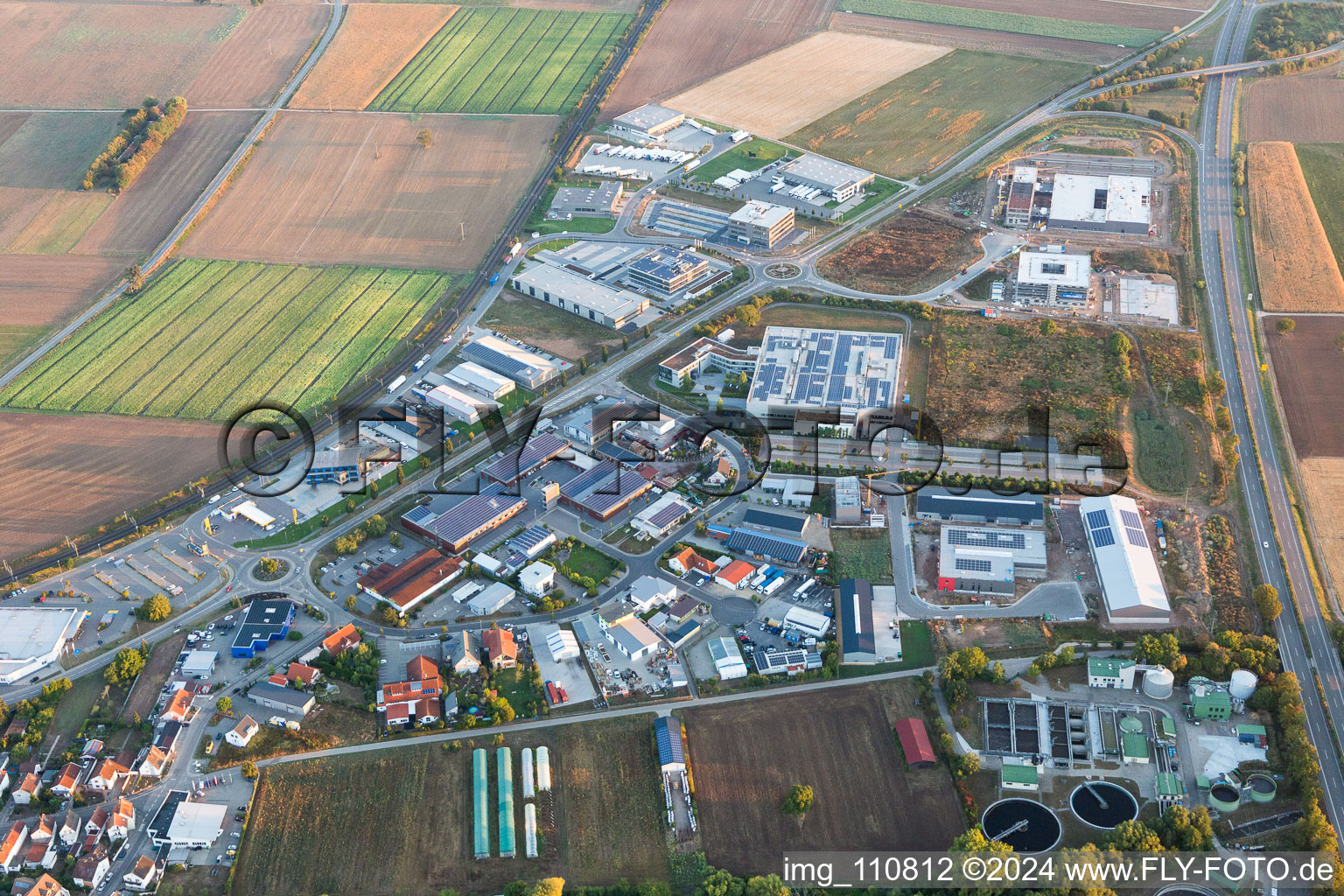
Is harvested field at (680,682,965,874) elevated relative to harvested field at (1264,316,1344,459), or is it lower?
lower

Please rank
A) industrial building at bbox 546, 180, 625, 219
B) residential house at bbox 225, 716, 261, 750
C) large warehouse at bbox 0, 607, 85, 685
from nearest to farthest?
residential house at bbox 225, 716, 261, 750
large warehouse at bbox 0, 607, 85, 685
industrial building at bbox 546, 180, 625, 219

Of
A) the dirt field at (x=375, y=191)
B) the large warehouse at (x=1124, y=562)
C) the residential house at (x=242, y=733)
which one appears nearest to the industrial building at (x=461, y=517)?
the residential house at (x=242, y=733)

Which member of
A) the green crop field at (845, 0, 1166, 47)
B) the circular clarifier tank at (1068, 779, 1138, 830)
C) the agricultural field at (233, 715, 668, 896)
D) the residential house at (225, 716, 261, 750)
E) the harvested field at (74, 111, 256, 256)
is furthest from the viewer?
the green crop field at (845, 0, 1166, 47)

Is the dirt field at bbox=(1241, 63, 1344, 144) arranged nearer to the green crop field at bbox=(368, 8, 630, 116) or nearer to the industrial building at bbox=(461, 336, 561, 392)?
the green crop field at bbox=(368, 8, 630, 116)

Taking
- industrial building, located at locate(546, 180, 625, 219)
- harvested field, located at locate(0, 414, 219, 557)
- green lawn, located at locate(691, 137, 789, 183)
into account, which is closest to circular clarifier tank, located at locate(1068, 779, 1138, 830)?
harvested field, located at locate(0, 414, 219, 557)

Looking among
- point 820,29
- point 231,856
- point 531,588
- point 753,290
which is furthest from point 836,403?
point 820,29

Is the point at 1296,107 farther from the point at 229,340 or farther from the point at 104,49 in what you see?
the point at 104,49

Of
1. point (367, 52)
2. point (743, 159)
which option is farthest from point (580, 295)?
point (367, 52)
